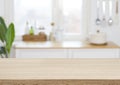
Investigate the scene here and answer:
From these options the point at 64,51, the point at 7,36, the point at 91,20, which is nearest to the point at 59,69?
the point at 7,36

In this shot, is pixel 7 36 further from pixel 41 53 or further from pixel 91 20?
pixel 91 20

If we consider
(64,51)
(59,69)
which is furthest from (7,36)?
(59,69)

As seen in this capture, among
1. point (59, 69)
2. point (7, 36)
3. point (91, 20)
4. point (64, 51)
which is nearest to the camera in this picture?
point (59, 69)

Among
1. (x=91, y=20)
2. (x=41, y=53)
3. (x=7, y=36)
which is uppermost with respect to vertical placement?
(x=91, y=20)

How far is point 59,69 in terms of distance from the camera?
112cm

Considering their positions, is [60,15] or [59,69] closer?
[59,69]

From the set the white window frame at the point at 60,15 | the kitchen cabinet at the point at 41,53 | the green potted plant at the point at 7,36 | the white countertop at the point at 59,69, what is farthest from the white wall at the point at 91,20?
the white countertop at the point at 59,69

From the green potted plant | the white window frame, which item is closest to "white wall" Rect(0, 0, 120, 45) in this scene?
the white window frame

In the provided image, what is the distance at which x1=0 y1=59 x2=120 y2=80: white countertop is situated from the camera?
1.02 metres

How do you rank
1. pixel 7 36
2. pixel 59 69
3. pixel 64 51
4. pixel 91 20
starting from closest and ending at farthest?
pixel 59 69 → pixel 7 36 → pixel 64 51 → pixel 91 20

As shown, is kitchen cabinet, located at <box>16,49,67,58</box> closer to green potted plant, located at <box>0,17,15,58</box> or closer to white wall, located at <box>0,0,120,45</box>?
green potted plant, located at <box>0,17,15,58</box>

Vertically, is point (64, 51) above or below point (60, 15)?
below

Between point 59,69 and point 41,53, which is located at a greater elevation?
point 59,69

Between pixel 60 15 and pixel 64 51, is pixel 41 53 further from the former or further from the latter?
pixel 60 15
